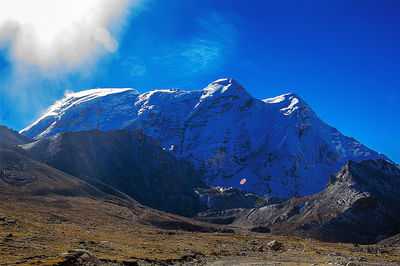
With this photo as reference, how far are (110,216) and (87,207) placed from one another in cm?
1003

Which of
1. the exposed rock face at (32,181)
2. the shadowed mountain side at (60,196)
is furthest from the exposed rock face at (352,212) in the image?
the exposed rock face at (32,181)

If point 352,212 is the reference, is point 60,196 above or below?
above

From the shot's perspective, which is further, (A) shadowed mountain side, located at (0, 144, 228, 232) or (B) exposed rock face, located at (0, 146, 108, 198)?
(B) exposed rock face, located at (0, 146, 108, 198)

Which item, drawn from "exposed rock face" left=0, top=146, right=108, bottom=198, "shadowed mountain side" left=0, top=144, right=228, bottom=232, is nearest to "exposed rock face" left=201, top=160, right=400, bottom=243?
"shadowed mountain side" left=0, top=144, right=228, bottom=232

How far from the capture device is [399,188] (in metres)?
195

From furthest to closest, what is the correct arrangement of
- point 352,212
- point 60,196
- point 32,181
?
point 352,212 < point 32,181 < point 60,196

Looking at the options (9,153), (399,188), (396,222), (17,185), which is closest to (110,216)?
(17,185)

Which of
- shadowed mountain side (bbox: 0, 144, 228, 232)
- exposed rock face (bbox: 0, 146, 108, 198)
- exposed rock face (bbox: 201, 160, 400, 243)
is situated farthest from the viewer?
exposed rock face (bbox: 201, 160, 400, 243)

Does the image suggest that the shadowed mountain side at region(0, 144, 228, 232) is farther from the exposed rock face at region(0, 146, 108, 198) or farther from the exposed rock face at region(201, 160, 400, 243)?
the exposed rock face at region(201, 160, 400, 243)

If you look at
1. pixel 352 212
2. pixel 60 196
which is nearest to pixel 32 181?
pixel 60 196

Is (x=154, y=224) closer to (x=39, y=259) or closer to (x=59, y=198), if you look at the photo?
(x=59, y=198)

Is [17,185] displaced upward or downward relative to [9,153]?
downward

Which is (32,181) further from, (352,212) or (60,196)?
(352,212)

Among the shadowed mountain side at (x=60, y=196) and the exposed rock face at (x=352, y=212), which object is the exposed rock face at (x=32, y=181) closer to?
the shadowed mountain side at (x=60, y=196)
